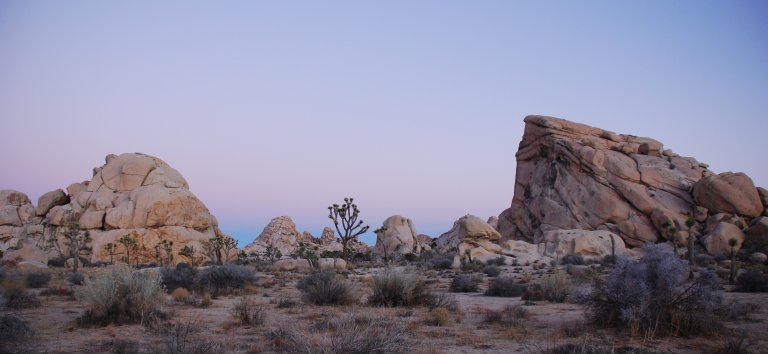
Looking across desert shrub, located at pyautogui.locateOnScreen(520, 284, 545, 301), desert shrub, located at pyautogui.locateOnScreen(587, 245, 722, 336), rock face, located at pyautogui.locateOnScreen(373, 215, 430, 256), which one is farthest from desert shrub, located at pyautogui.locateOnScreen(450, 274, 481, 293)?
rock face, located at pyautogui.locateOnScreen(373, 215, 430, 256)

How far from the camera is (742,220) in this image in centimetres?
4878

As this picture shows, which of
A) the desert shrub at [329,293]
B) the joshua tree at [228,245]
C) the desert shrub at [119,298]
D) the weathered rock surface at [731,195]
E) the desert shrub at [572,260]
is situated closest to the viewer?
the desert shrub at [119,298]

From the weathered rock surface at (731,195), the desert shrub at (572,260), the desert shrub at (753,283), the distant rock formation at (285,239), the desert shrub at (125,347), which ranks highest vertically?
the weathered rock surface at (731,195)

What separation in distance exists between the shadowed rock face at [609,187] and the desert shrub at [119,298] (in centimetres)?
4699

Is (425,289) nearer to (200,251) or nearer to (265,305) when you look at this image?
(265,305)

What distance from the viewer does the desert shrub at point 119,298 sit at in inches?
410

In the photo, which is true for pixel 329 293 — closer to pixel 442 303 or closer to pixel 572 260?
pixel 442 303

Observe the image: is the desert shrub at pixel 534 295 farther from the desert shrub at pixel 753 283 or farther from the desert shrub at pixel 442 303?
the desert shrub at pixel 753 283

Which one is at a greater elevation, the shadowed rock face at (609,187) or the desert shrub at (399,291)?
the shadowed rock face at (609,187)

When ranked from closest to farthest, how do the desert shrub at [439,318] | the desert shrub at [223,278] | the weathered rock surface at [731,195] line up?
the desert shrub at [439,318], the desert shrub at [223,278], the weathered rock surface at [731,195]

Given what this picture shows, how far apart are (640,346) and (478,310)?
534 cm

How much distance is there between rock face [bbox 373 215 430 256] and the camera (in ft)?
189

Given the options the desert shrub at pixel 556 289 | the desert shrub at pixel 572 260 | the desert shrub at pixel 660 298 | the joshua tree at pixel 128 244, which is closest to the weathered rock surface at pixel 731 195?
the desert shrub at pixel 572 260

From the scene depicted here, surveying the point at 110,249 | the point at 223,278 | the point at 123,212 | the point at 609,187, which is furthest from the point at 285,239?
the point at 223,278
